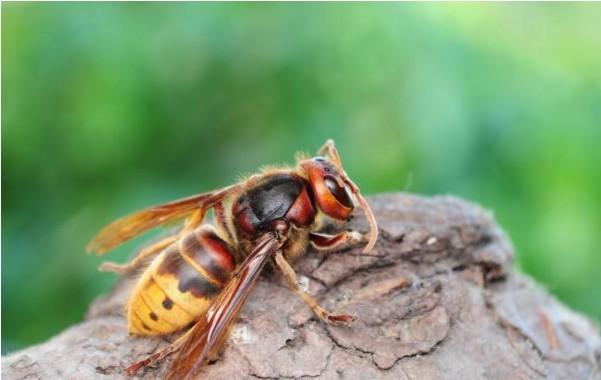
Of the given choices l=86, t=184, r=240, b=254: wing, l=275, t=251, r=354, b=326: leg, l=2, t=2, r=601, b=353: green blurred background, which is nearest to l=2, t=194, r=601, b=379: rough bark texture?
l=275, t=251, r=354, b=326: leg

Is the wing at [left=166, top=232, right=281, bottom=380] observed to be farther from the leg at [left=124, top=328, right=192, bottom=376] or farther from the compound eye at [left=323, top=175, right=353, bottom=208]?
the compound eye at [left=323, top=175, right=353, bottom=208]

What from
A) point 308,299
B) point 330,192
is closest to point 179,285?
point 308,299

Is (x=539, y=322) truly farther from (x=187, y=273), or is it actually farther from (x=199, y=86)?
(x=199, y=86)

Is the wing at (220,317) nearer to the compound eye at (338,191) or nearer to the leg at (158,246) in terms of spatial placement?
the compound eye at (338,191)

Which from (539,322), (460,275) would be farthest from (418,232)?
(539,322)

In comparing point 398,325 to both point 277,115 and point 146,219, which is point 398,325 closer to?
point 146,219

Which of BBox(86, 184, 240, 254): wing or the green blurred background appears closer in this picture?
BBox(86, 184, 240, 254): wing

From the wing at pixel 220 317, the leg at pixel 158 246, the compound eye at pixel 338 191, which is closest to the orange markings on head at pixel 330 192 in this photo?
the compound eye at pixel 338 191
